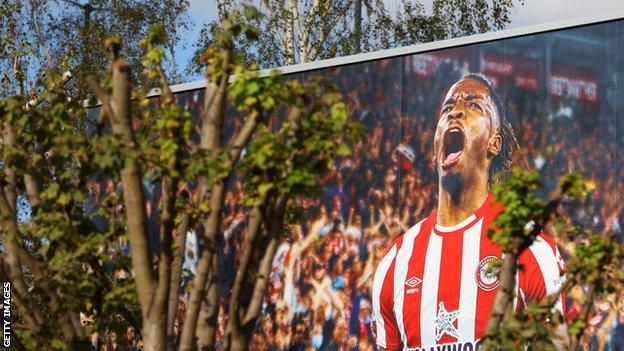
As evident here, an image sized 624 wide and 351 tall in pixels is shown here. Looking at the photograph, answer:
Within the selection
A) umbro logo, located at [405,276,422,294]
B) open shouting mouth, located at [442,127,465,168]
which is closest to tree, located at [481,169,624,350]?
open shouting mouth, located at [442,127,465,168]

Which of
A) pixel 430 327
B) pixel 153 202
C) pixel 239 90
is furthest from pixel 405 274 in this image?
pixel 239 90

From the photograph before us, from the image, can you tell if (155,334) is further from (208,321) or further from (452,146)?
(452,146)

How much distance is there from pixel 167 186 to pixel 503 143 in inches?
360

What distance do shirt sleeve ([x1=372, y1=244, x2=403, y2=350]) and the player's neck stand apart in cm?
92

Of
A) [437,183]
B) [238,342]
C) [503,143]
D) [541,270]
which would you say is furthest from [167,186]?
[437,183]

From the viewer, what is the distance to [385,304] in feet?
67.9

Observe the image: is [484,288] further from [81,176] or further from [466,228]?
[81,176]

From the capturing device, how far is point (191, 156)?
35.7ft

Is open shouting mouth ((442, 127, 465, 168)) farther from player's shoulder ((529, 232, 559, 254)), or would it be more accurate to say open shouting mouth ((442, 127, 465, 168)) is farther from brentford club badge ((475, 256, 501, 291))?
player's shoulder ((529, 232, 559, 254))

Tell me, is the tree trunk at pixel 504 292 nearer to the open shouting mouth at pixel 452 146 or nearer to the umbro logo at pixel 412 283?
the open shouting mouth at pixel 452 146

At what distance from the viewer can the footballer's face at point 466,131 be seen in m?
19.9

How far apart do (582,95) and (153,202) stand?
7692 mm

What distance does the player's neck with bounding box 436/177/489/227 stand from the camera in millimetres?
20023

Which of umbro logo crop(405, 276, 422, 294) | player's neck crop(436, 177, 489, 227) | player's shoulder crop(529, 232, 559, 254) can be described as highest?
player's neck crop(436, 177, 489, 227)
